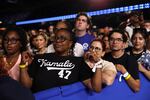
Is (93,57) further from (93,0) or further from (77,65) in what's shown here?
(93,0)

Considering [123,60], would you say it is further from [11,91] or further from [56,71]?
[11,91]

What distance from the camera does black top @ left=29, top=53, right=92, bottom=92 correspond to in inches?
111

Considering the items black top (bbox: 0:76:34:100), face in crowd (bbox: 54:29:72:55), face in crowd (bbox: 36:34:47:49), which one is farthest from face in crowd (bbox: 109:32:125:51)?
black top (bbox: 0:76:34:100)

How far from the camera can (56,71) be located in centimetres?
285

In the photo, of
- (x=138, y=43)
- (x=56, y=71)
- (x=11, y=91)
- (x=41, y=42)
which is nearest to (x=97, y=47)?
(x=56, y=71)

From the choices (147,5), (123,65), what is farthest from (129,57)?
(147,5)

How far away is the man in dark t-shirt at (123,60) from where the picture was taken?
3.32 m

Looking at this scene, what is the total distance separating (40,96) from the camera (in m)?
2.69

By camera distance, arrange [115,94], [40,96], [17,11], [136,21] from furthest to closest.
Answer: [17,11]
[136,21]
[115,94]
[40,96]

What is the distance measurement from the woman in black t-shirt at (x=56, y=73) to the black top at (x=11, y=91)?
0.94 metres

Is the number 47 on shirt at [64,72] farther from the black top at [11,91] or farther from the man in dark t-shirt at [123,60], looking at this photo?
the black top at [11,91]

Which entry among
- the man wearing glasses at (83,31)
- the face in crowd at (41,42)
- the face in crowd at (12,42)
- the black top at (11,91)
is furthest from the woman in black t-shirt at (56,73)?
the face in crowd at (41,42)

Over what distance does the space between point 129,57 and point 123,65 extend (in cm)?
12

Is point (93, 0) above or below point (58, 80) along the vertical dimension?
above
